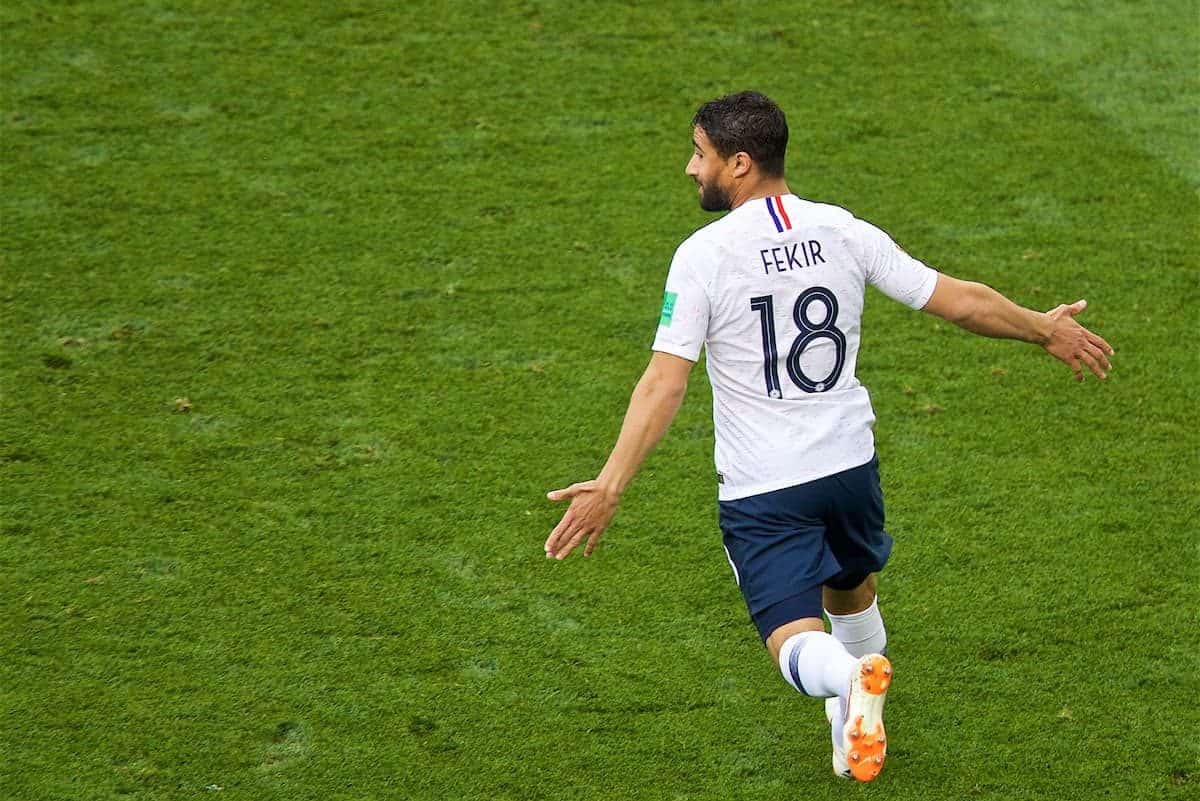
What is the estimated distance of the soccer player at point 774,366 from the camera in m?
3.82

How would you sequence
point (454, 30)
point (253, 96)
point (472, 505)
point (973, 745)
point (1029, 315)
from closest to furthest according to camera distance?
1. point (1029, 315)
2. point (973, 745)
3. point (472, 505)
4. point (253, 96)
5. point (454, 30)

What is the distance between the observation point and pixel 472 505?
18.3 feet

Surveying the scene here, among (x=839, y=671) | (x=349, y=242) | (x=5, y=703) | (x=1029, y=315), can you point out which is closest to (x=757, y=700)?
(x=839, y=671)

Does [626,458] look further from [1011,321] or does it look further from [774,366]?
[1011,321]

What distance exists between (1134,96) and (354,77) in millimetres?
4077

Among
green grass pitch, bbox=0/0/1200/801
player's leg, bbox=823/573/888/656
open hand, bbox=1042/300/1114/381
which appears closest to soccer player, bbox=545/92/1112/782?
open hand, bbox=1042/300/1114/381

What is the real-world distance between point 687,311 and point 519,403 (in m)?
2.37

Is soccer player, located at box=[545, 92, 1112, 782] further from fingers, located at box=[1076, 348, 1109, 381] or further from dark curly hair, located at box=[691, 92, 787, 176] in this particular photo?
fingers, located at box=[1076, 348, 1109, 381]

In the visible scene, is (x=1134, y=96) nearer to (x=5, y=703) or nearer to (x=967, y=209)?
(x=967, y=209)

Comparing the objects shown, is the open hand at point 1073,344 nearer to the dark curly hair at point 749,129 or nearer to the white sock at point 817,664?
the dark curly hair at point 749,129

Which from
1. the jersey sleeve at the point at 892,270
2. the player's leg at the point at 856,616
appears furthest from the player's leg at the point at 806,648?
the jersey sleeve at the point at 892,270

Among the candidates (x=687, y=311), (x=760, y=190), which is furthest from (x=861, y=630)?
(x=760, y=190)

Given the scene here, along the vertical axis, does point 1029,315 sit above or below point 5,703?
above

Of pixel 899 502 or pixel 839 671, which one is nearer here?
pixel 839 671
